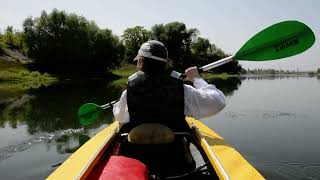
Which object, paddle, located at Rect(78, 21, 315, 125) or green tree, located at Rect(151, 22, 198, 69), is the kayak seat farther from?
green tree, located at Rect(151, 22, 198, 69)

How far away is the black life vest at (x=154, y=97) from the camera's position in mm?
3887

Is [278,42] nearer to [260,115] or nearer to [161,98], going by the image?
[161,98]

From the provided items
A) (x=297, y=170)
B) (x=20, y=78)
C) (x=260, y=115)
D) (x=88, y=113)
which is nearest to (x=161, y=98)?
(x=297, y=170)

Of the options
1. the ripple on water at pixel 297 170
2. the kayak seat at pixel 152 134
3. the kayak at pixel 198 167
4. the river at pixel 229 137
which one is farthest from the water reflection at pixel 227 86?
the kayak seat at pixel 152 134

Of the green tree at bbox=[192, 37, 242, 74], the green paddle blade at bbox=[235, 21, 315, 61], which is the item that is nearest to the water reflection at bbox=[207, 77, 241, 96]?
the green paddle blade at bbox=[235, 21, 315, 61]

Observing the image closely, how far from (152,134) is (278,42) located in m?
2.59

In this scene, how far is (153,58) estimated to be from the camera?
3938 millimetres

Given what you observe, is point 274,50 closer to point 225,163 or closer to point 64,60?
point 225,163

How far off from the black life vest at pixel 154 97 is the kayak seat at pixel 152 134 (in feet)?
0.23

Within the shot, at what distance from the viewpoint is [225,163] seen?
3959 mm

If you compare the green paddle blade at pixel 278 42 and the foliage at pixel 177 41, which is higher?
the foliage at pixel 177 41

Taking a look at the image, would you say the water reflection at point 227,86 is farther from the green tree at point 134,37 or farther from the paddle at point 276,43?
the green tree at point 134,37

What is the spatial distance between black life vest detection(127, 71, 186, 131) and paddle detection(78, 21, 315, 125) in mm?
1562

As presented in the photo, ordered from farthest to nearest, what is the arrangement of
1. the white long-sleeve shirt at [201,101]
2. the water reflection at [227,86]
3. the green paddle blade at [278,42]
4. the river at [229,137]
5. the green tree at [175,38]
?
the green tree at [175,38], the water reflection at [227,86], the river at [229,137], the green paddle blade at [278,42], the white long-sleeve shirt at [201,101]
